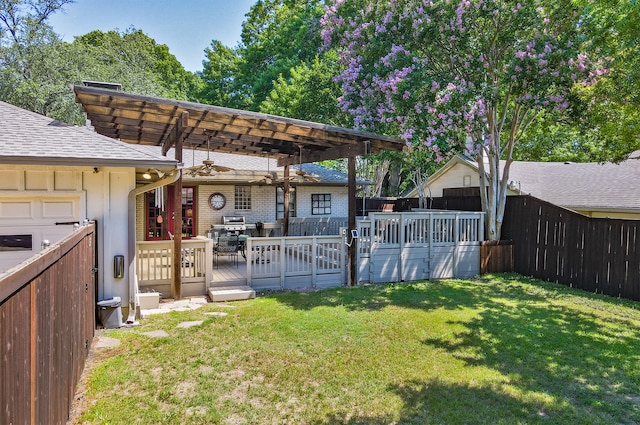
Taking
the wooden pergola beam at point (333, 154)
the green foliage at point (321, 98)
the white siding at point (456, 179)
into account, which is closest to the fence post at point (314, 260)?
the wooden pergola beam at point (333, 154)

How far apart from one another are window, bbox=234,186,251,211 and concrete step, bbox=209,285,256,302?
6.31 metres

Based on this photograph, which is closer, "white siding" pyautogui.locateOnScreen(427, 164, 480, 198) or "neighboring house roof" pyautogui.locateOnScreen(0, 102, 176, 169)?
"neighboring house roof" pyautogui.locateOnScreen(0, 102, 176, 169)

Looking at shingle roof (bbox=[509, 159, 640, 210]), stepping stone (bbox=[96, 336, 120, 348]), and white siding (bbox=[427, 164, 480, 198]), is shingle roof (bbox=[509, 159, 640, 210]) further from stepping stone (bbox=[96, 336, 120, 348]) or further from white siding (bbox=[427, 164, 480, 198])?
stepping stone (bbox=[96, 336, 120, 348])

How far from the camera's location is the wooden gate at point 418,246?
8.98 meters

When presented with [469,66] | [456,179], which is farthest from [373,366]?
[456,179]

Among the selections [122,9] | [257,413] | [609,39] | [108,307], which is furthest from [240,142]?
[122,9]

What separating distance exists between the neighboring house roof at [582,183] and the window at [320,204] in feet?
20.2

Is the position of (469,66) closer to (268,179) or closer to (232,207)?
(268,179)

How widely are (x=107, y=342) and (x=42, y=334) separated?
3150 mm

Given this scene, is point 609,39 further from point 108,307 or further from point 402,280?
point 108,307

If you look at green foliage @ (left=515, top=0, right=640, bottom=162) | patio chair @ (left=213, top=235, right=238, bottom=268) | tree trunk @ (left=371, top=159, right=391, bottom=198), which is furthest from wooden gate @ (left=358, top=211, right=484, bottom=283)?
tree trunk @ (left=371, top=159, right=391, bottom=198)

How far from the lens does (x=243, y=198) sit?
1373 centimetres

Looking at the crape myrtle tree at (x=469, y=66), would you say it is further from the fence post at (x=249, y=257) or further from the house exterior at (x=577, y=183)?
the fence post at (x=249, y=257)

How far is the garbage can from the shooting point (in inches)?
218
